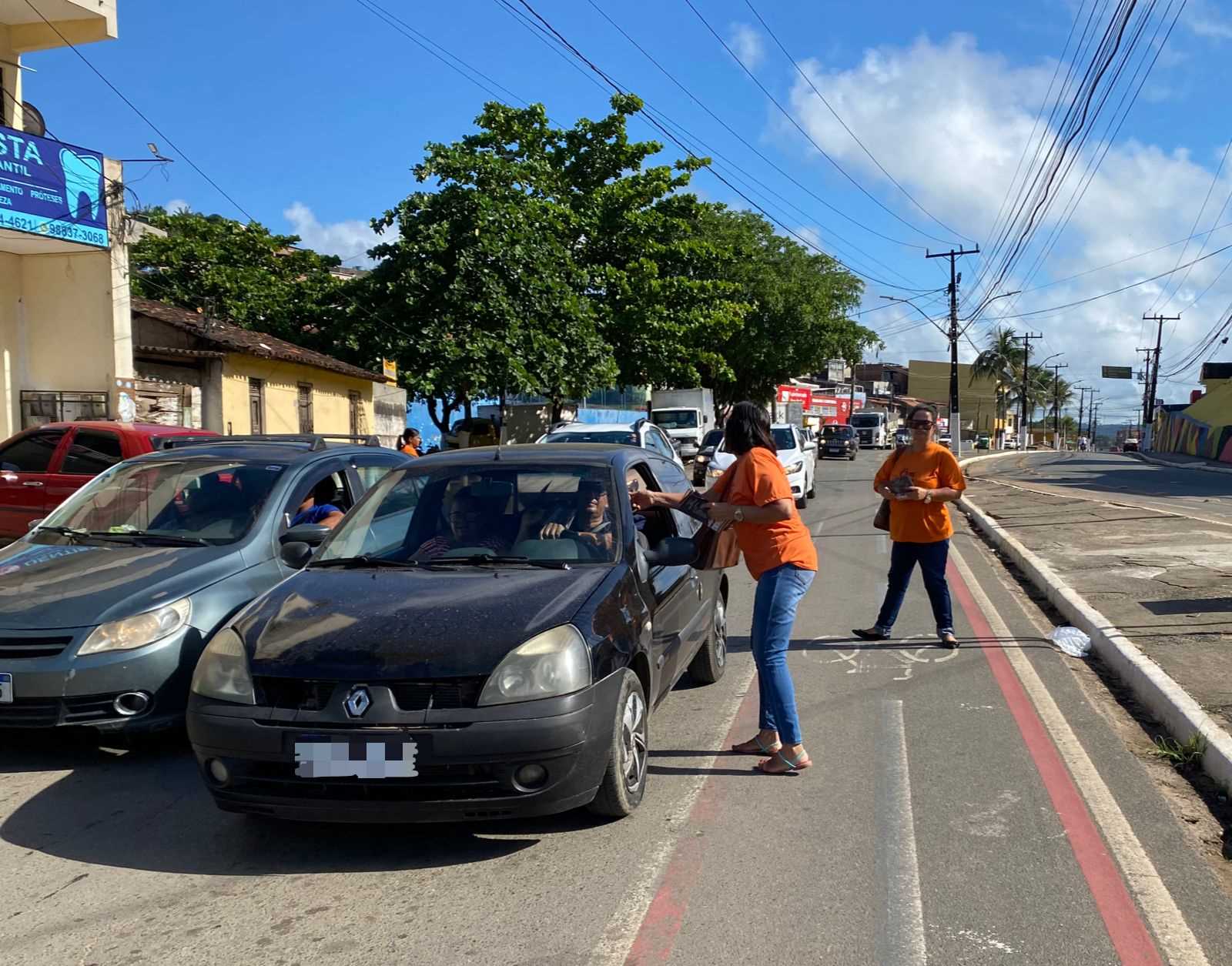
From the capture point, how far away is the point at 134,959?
3.33 m

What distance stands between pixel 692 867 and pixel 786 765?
1.18 m

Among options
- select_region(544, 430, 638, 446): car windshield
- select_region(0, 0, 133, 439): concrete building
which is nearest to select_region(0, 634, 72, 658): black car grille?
select_region(544, 430, 638, 446): car windshield

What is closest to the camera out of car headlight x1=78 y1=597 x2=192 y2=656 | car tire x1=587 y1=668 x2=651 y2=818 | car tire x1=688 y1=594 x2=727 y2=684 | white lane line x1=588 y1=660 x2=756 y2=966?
white lane line x1=588 y1=660 x2=756 y2=966

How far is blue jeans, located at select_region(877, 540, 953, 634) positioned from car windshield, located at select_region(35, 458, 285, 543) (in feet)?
14.8

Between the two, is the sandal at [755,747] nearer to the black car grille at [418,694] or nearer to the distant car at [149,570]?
the black car grille at [418,694]

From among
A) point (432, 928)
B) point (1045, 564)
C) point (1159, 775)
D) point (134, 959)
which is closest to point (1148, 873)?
point (1159, 775)

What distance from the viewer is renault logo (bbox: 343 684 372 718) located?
3.83 meters

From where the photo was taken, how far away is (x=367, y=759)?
3797 millimetres

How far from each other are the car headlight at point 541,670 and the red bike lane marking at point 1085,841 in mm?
2005

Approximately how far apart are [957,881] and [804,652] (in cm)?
393

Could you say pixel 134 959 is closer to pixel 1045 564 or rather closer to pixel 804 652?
pixel 804 652

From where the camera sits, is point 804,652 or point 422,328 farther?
point 422,328

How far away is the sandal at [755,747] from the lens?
201 inches

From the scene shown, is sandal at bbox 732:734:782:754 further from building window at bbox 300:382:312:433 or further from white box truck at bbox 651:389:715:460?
white box truck at bbox 651:389:715:460
